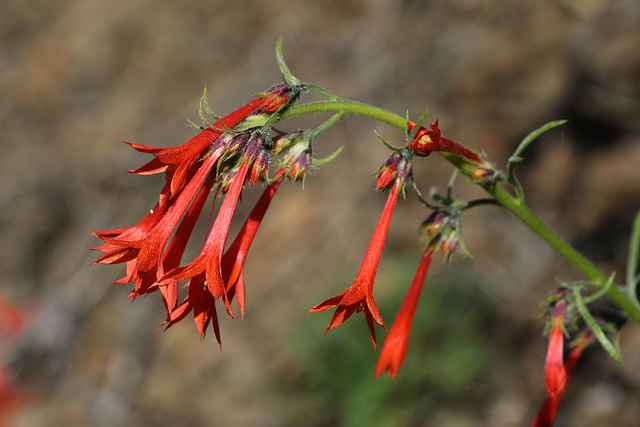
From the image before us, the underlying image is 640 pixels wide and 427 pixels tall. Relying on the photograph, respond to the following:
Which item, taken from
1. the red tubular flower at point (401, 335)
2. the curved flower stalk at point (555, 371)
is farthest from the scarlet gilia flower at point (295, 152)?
the curved flower stalk at point (555, 371)

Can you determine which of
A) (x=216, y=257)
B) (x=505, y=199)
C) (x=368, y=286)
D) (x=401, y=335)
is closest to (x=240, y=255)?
(x=216, y=257)

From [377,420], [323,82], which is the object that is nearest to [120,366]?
[377,420]

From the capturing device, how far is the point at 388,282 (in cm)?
614

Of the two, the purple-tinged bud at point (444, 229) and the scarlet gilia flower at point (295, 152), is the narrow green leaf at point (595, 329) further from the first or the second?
the scarlet gilia flower at point (295, 152)

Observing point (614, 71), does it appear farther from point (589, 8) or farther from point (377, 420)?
point (377, 420)

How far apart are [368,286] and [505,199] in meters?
0.69

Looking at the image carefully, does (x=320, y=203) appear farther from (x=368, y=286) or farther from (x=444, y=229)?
(x=368, y=286)

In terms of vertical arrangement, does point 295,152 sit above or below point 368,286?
above

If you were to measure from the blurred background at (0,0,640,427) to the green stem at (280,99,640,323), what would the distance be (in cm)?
287

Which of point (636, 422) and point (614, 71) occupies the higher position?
point (614, 71)

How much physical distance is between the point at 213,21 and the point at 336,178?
335 cm

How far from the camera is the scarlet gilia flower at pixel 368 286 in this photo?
5.76 feet

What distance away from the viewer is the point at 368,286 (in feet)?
5.96

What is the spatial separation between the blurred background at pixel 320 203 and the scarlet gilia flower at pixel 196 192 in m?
4.03
